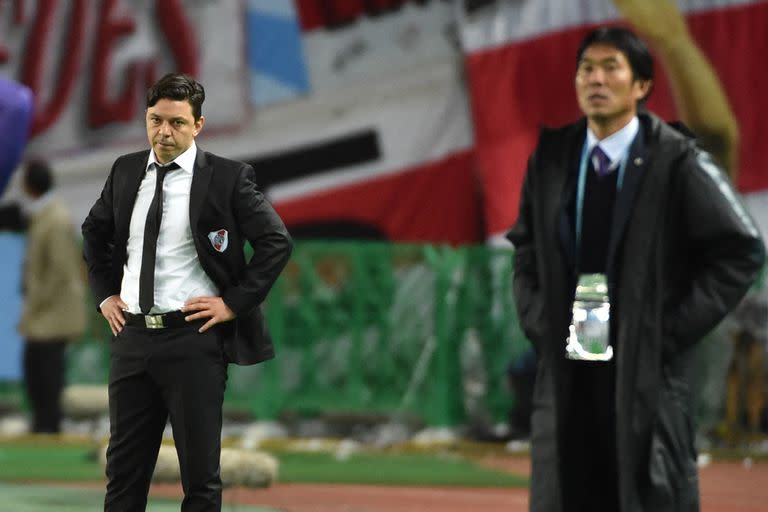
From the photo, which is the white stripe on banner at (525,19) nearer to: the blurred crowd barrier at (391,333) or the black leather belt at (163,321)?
the blurred crowd barrier at (391,333)

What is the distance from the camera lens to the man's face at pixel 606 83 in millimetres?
4824

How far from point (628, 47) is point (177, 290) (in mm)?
1621

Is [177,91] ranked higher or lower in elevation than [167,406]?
higher

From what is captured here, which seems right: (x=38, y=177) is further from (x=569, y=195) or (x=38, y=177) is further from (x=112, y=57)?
(x=569, y=195)

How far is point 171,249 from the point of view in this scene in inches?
209

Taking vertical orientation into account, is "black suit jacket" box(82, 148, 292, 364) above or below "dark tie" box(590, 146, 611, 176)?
below

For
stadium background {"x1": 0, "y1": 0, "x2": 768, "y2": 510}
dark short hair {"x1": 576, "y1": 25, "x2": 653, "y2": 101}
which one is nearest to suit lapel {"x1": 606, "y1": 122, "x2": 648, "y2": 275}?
dark short hair {"x1": 576, "y1": 25, "x2": 653, "y2": 101}

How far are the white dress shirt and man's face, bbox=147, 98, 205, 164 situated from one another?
0.07 m

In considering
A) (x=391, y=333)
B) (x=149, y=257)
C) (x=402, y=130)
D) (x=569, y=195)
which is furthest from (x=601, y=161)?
(x=402, y=130)

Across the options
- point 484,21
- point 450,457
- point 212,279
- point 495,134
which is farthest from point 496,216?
point 212,279

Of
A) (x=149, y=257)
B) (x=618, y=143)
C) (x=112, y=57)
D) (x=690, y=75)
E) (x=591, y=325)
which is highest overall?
(x=112, y=57)

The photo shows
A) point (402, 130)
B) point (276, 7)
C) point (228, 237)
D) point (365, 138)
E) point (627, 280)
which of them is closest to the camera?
point (627, 280)

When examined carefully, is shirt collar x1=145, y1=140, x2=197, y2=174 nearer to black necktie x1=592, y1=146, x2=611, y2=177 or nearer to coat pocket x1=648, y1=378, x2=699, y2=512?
black necktie x1=592, y1=146, x2=611, y2=177

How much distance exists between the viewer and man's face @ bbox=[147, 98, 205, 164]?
5.27 metres
